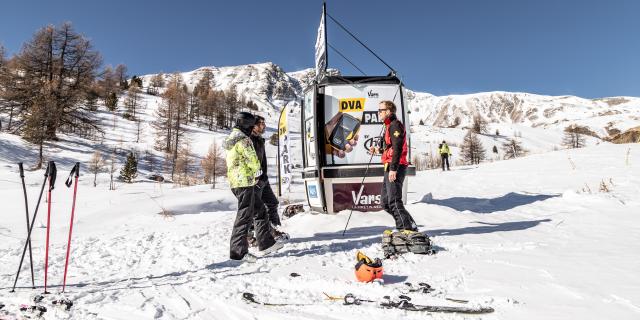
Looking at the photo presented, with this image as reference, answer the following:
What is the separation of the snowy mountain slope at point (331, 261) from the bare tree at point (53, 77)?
21.5 m

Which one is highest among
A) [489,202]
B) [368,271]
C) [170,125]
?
[170,125]

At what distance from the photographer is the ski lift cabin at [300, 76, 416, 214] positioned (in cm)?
696

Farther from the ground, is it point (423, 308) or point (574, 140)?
point (574, 140)

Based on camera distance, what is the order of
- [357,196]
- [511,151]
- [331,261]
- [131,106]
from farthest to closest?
[511,151] → [131,106] → [357,196] → [331,261]

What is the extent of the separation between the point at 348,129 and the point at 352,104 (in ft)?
1.68

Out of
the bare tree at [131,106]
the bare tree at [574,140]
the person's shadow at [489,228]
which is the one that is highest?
the bare tree at [131,106]

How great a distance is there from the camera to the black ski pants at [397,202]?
14.3ft

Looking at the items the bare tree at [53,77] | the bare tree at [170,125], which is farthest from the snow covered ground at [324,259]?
the bare tree at [170,125]

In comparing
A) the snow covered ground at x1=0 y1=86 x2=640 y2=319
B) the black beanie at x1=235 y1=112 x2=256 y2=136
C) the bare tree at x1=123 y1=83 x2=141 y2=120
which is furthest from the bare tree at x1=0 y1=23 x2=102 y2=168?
the black beanie at x1=235 y1=112 x2=256 y2=136

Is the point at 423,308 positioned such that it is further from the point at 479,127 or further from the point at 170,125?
the point at 479,127

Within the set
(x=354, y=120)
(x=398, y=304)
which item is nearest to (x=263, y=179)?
(x=354, y=120)

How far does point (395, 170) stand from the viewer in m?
4.39

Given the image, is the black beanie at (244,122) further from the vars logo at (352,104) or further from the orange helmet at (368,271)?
the vars logo at (352,104)

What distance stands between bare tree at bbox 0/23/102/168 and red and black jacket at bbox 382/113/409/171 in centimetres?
2716
